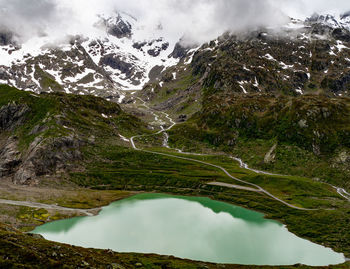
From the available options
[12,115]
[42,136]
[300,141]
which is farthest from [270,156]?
[12,115]

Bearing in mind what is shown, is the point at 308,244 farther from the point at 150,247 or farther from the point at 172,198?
the point at 172,198

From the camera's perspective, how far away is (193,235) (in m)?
82.4

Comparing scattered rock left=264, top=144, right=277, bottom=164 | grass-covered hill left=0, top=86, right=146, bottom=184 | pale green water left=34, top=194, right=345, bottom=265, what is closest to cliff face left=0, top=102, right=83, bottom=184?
grass-covered hill left=0, top=86, right=146, bottom=184

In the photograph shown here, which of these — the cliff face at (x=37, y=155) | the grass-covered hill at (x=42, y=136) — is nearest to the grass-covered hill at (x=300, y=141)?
the grass-covered hill at (x=42, y=136)

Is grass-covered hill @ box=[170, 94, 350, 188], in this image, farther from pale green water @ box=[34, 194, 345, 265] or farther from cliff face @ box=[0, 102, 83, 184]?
cliff face @ box=[0, 102, 83, 184]

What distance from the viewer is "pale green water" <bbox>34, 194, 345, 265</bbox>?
72.3 m

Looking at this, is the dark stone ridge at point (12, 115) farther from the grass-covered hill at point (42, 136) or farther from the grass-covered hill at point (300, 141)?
the grass-covered hill at point (300, 141)

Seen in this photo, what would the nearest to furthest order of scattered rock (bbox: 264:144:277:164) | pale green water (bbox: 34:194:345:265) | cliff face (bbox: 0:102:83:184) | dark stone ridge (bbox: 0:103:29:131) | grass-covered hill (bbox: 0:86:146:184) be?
pale green water (bbox: 34:194:345:265), cliff face (bbox: 0:102:83:184), grass-covered hill (bbox: 0:86:146:184), scattered rock (bbox: 264:144:277:164), dark stone ridge (bbox: 0:103:29:131)

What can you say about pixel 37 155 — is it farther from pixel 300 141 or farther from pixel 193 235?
pixel 300 141

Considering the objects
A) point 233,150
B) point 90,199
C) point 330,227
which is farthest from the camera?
point 233,150

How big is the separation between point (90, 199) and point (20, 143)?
68.4 metres

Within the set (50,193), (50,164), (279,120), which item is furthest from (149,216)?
(279,120)

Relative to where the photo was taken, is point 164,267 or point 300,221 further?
point 300,221

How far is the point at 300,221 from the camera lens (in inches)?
3839
